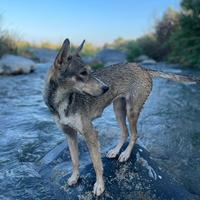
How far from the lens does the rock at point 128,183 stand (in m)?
6.87

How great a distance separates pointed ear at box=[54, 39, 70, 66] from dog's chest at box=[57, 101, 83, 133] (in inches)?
25.1

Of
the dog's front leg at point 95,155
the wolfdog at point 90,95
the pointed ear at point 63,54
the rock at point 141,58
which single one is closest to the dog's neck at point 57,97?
the wolfdog at point 90,95

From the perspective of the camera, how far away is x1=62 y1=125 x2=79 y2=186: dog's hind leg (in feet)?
22.0

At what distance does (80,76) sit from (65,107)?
22.1 inches

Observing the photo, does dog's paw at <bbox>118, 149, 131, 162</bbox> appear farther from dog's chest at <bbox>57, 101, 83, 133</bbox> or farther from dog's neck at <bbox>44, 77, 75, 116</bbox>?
dog's neck at <bbox>44, 77, 75, 116</bbox>

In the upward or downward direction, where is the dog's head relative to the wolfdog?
upward

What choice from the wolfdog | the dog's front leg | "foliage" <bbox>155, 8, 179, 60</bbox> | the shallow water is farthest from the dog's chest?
"foliage" <bbox>155, 8, 179, 60</bbox>

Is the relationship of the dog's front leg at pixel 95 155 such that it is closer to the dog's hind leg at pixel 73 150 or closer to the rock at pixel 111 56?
the dog's hind leg at pixel 73 150

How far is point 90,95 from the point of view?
6.05 m

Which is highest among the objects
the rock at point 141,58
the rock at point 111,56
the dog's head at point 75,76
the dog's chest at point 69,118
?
the dog's head at point 75,76

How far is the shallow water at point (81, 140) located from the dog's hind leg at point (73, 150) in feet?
1.67

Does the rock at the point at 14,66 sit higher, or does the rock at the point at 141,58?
the rock at the point at 14,66

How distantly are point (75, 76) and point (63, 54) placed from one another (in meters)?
0.35

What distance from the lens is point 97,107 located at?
22.6 feet
